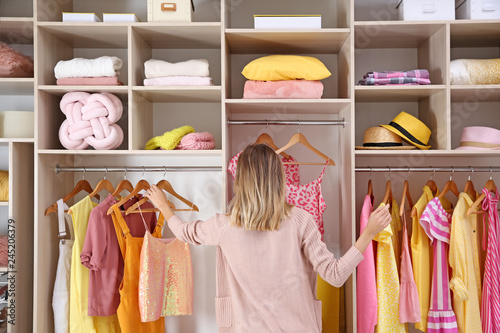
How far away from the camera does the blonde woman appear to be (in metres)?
1.72

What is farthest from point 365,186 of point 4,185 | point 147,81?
point 4,185

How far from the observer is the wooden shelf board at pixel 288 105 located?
2297mm

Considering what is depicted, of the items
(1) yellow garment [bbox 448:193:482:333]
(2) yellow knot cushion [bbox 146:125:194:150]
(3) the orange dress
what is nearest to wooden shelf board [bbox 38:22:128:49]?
(2) yellow knot cushion [bbox 146:125:194:150]

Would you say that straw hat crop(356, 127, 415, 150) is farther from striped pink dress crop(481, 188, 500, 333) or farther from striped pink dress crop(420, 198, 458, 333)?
striped pink dress crop(481, 188, 500, 333)

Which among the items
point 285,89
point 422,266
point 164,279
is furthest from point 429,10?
point 164,279

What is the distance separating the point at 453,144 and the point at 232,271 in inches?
65.8

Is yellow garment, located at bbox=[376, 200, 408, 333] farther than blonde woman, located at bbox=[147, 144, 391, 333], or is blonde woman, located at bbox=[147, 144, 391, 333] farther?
yellow garment, located at bbox=[376, 200, 408, 333]

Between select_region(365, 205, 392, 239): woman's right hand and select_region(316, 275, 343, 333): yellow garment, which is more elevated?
select_region(365, 205, 392, 239): woman's right hand

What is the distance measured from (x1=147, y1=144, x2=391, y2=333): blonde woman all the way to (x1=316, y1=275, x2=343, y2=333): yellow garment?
0.73 metres

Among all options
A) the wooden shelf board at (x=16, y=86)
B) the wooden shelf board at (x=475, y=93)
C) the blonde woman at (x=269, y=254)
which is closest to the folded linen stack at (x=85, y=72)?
the wooden shelf board at (x=16, y=86)

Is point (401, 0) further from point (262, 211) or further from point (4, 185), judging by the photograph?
point (4, 185)

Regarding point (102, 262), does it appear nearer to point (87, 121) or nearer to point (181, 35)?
point (87, 121)

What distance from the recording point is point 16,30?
2424 millimetres

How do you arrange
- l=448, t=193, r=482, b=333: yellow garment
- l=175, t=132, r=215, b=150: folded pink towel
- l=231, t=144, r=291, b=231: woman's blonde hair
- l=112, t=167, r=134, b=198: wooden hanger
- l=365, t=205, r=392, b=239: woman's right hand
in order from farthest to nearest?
l=112, t=167, r=134, b=198: wooden hanger
l=175, t=132, r=215, b=150: folded pink towel
l=448, t=193, r=482, b=333: yellow garment
l=365, t=205, r=392, b=239: woman's right hand
l=231, t=144, r=291, b=231: woman's blonde hair
